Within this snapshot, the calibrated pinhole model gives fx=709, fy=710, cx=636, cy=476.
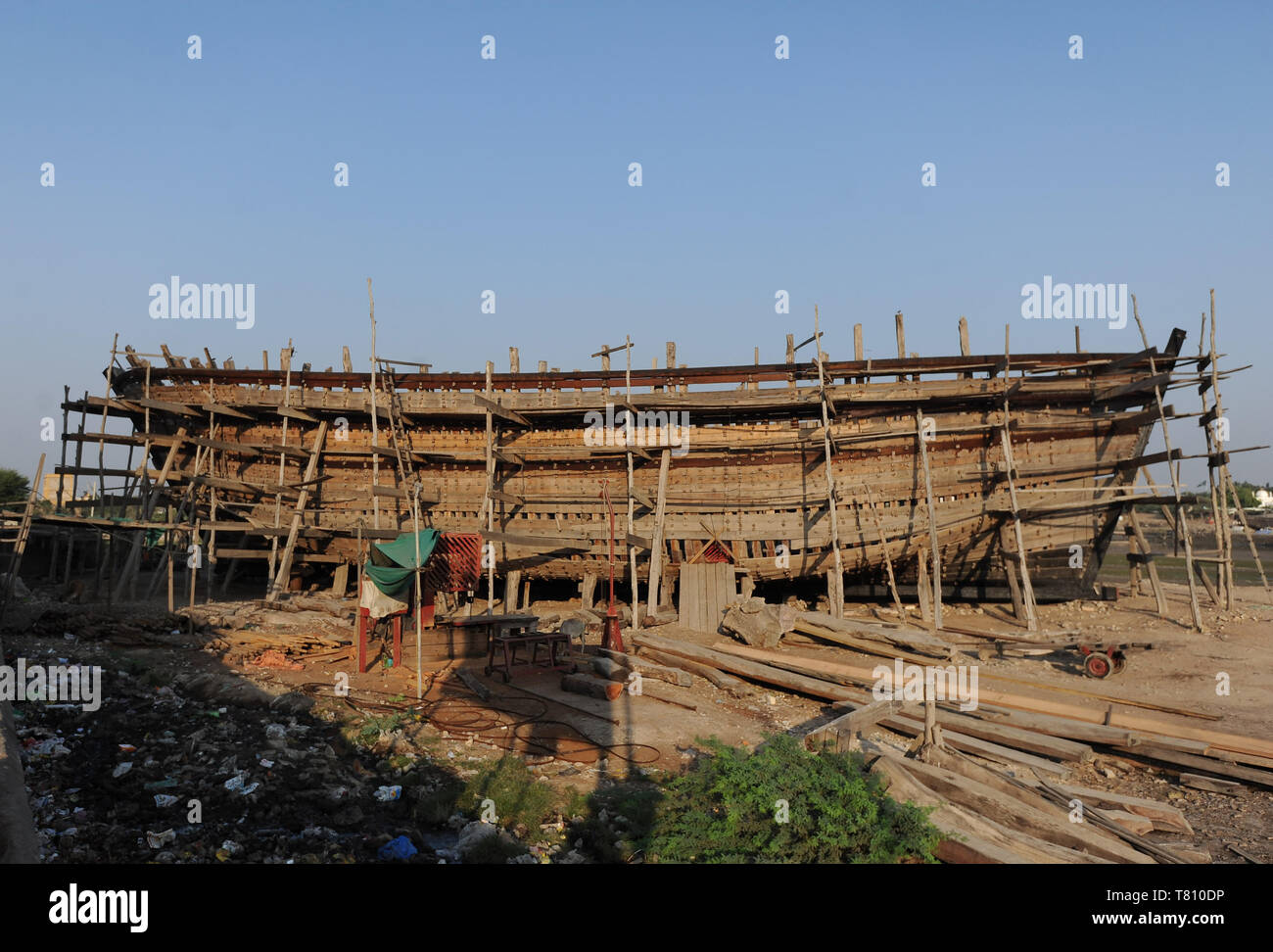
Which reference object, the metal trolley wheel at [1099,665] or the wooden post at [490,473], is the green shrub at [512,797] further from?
the metal trolley wheel at [1099,665]

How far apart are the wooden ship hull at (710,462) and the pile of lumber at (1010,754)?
4.68 meters

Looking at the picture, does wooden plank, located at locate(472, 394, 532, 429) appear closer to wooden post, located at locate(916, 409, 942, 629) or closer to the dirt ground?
the dirt ground

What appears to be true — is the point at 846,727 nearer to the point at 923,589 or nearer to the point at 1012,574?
the point at 923,589

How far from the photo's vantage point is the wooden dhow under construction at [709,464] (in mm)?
18188

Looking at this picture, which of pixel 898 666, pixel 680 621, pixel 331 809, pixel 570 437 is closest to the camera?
pixel 331 809

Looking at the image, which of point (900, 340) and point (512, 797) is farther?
point (900, 340)

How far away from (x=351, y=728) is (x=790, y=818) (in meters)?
6.84

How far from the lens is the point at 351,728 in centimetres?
1016

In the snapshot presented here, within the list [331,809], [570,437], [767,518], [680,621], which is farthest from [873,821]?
[570,437]

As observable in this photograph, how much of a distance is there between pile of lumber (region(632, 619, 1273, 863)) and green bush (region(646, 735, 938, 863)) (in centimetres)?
44

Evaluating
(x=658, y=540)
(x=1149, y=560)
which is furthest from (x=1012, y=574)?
(x=658, y=540)

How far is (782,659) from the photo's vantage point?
14055 mm
